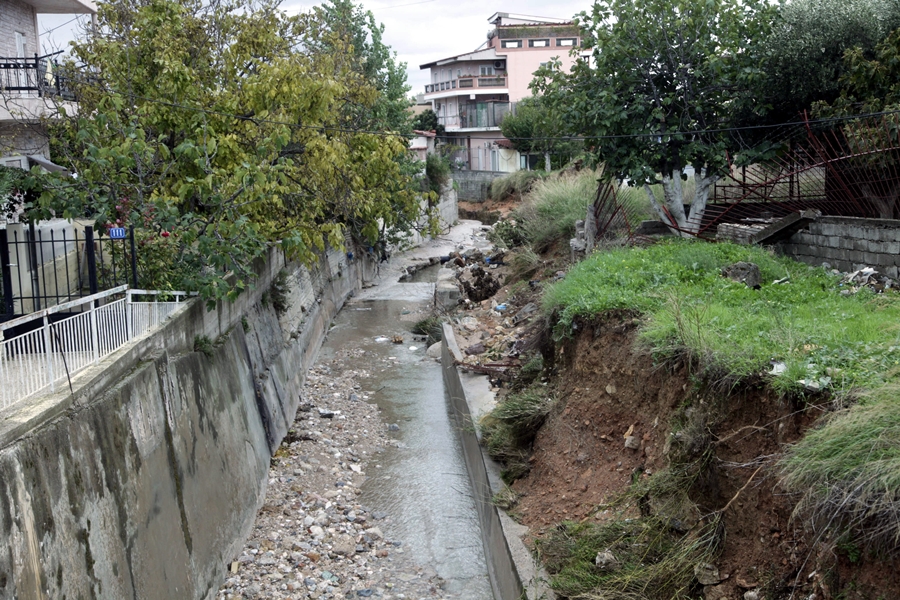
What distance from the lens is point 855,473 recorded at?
4973mm

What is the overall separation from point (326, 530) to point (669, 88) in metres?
11.4

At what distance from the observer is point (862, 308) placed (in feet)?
27.9

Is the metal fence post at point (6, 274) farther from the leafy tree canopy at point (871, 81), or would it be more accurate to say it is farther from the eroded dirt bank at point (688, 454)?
the leafy tree canopy at point (871, 81)

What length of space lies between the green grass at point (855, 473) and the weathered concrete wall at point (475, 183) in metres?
44.7

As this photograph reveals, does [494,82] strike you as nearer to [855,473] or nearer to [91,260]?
[91,260]

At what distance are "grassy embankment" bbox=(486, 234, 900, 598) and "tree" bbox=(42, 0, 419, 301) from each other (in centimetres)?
462

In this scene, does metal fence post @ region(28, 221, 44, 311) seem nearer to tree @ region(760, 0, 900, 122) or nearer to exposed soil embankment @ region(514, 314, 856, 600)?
exposed soil embankment @ region(514, 314, 856, 600)

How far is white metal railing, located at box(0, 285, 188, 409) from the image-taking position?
5.82 m

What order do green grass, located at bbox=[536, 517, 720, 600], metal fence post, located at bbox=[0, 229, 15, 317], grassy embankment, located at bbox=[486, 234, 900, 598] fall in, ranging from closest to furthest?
grassy embankment, located at bbox=[486, 234, 900, 598], green grass, located at bbox=[536, 517, 720, 600], metal fence post, located at bbox=[0, 229, 15, 317]

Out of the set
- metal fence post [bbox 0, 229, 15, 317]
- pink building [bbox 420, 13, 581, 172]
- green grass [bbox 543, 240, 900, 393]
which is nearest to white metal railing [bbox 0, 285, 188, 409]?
metal fence post [bbox 0, 229, 15, 317]

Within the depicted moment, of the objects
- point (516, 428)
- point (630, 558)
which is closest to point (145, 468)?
point (630, 558)

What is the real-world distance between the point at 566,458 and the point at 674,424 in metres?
2.17

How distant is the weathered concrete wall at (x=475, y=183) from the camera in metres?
50.6

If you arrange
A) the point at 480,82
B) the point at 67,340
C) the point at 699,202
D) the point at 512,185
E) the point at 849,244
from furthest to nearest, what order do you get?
the point at 480,82 → the point at 512,185 → the point at 699,202 → the point at 849,244 → the point at 67,340
